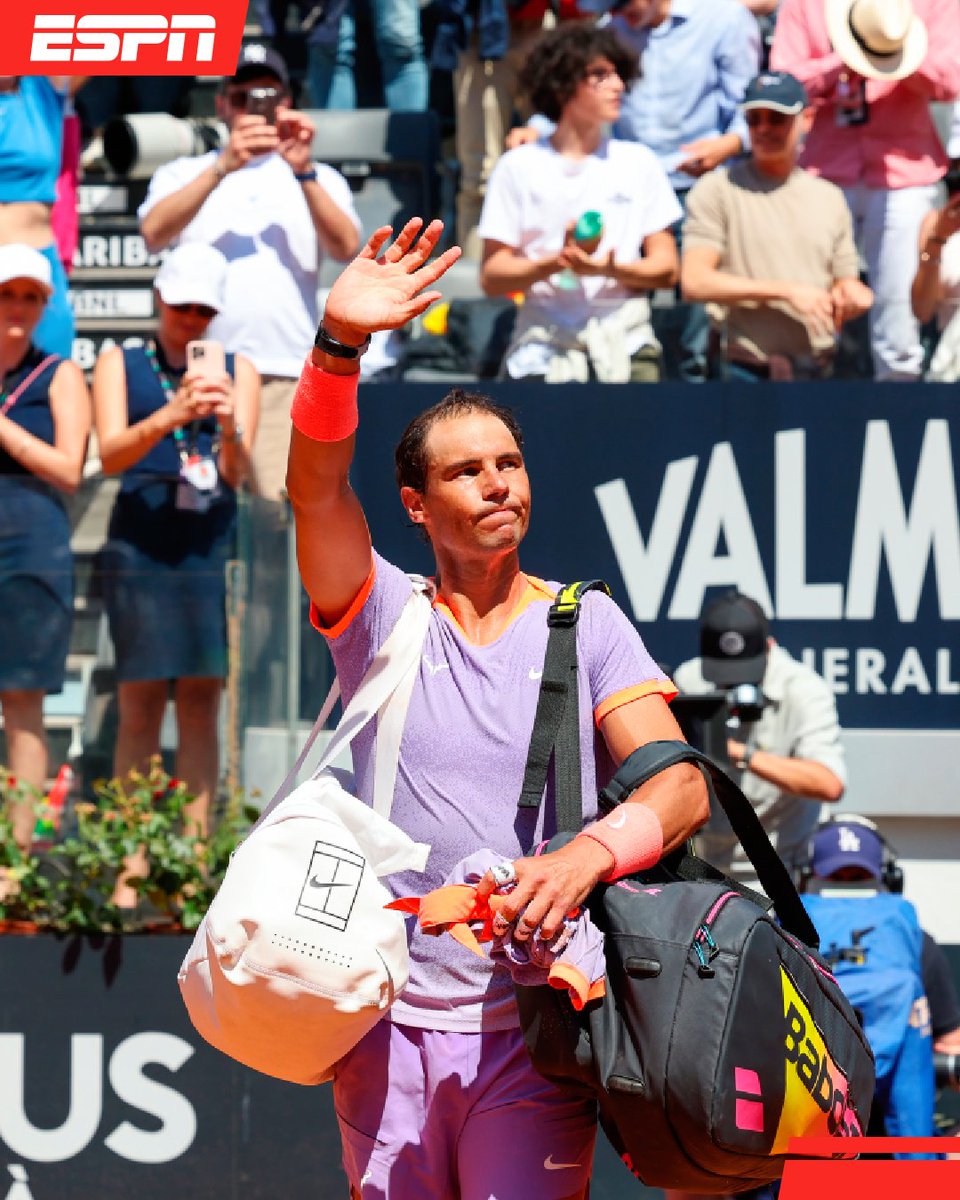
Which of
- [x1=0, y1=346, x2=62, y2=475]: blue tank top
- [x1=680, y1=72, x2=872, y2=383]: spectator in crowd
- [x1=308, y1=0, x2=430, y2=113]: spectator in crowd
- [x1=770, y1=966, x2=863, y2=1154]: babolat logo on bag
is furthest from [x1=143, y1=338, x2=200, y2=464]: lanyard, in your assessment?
[x1=770, y1=966, x2=863, y2=1154]: babolat logo on bag

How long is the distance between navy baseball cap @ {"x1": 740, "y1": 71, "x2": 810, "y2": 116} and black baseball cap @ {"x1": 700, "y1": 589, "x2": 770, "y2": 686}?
2.21 metres

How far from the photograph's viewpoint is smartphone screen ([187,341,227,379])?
21.7ft

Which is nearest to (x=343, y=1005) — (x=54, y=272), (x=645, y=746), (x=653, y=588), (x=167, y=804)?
(x=645, y=746)

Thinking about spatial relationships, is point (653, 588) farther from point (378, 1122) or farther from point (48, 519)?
point (378, 1122)

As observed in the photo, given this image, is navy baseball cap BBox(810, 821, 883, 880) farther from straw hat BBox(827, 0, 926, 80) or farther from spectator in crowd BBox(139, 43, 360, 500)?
straw hat BBox(827, 0, 926, 80)

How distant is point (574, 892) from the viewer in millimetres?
2979

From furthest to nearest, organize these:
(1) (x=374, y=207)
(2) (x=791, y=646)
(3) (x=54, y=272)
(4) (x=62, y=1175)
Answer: (1) (x=374, y=207) → (3) (x=54, y=272) → (2) (x=791, y=646) → (4) (x=62, y=1175)

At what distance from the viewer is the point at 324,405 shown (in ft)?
10.8

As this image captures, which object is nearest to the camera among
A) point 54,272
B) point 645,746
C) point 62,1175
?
point 645,746

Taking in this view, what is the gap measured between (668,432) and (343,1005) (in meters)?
4.74

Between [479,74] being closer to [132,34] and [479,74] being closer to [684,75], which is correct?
[684,75]

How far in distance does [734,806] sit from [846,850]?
8.98ft

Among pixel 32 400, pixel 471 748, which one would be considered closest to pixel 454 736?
pixel 471 748

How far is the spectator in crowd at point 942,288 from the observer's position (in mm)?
7473
